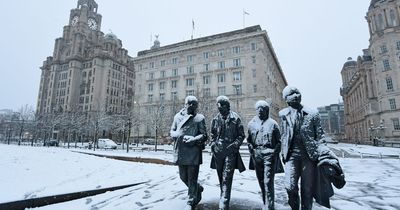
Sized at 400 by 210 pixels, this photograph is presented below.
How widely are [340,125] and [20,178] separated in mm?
149702

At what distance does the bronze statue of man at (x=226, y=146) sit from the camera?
4.59 m

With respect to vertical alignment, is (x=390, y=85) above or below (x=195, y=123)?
A: above

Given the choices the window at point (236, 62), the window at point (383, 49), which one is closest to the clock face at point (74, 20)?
the window at point (236, 62)

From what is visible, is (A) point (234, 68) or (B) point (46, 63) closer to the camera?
(A) point (234, 68)

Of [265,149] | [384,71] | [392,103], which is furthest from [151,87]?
[265,149]

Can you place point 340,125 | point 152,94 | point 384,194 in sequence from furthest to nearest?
point 340,125 < point 152,94 < point 384,194

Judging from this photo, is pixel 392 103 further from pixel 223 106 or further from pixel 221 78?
pixel 223 106

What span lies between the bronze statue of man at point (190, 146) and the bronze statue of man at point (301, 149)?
67.3 inches

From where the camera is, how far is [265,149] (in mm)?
4398

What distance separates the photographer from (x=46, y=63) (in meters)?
97.2

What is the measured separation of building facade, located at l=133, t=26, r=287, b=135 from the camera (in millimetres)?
48031

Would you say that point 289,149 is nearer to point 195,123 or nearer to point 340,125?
point 195,123

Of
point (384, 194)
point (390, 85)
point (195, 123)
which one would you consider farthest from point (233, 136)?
point (390, 85)

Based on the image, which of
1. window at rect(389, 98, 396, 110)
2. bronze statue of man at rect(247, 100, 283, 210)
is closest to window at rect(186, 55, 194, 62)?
window at rect(389, 98, 396, 110)
